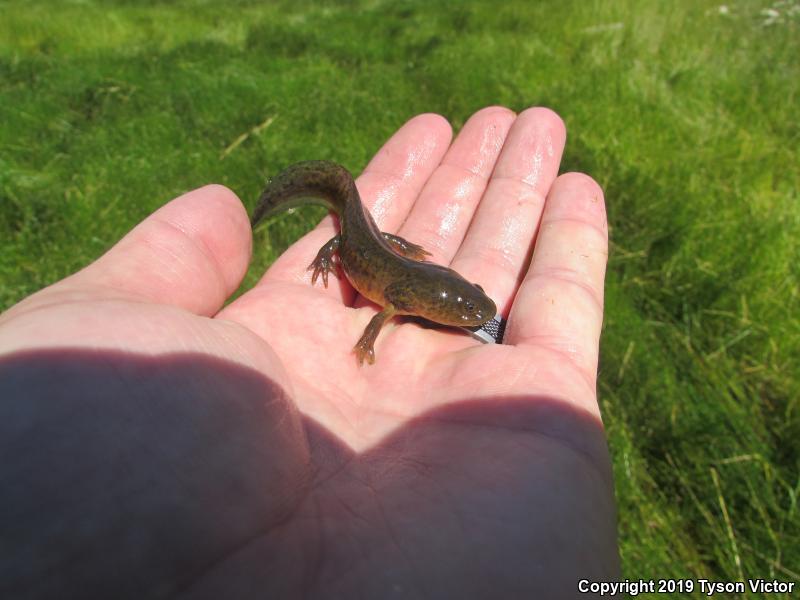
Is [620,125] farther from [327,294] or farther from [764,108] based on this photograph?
[327,294]

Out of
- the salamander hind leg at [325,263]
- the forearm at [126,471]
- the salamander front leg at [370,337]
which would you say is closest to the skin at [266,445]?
the forearm at [126,471]

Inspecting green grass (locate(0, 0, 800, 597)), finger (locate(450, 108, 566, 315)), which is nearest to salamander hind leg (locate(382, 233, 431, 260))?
finger (locate(450, 108, 566, 315))

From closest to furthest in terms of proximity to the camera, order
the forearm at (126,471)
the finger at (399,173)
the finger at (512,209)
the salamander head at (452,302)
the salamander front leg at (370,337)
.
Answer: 1. the forearm at (126,471)
2. the salamander front leg at (370,337)
3. the salamander head at (452,302)
4. the finger at (512,209)
5. the finger at (399,173)

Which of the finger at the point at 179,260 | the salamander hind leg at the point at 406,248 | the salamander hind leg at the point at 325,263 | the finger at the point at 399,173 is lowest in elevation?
the salamander hind leg at the point at 406,248

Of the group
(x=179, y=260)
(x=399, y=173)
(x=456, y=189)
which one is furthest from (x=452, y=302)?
(x=179, y=260)

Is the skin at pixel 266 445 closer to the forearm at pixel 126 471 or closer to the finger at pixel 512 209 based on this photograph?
the forearm at pixel 126 471

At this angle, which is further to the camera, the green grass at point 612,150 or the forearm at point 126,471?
the green grass at point 612,150

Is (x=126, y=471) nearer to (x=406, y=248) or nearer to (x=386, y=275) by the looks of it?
(x=386, y=275)
